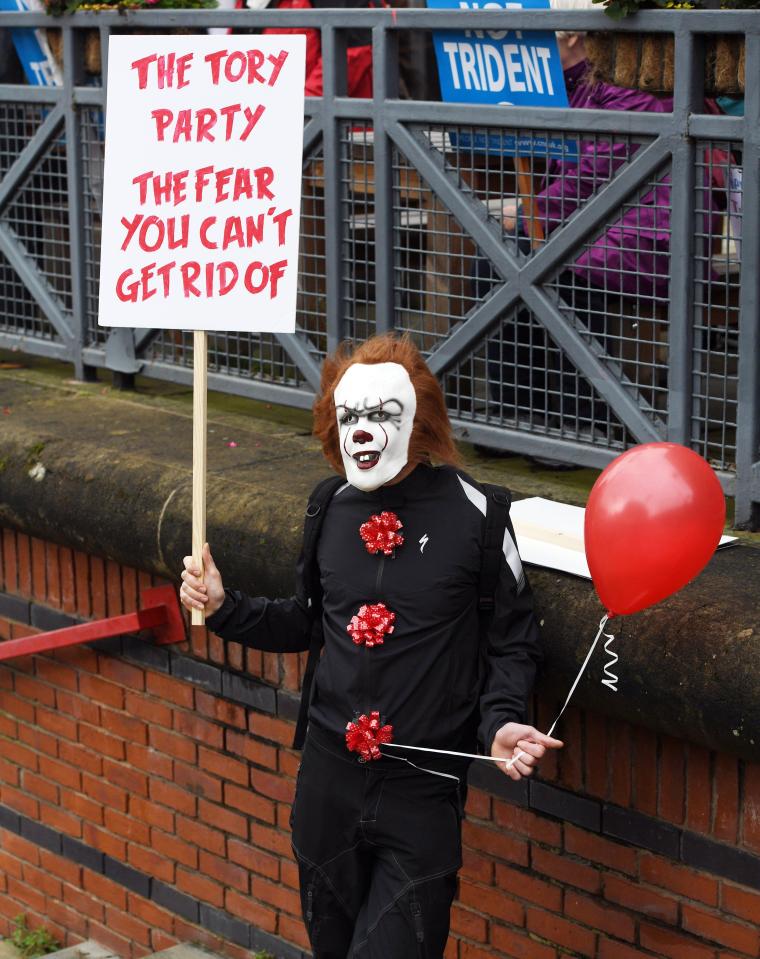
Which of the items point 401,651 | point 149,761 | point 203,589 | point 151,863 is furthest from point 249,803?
point 401,651

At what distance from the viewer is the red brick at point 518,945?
12.6ft

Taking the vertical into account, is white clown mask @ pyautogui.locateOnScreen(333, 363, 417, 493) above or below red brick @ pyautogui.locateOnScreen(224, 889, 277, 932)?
above

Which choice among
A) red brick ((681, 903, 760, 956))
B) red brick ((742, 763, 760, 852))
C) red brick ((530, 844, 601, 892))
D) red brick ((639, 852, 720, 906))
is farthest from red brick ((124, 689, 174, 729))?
red brick ((742, 763, 760, 852))

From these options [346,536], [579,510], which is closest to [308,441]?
[579,510]

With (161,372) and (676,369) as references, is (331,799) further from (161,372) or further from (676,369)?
(161,372)

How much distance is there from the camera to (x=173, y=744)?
4902mm

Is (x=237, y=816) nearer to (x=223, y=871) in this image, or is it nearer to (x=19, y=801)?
(x=223, y=871)

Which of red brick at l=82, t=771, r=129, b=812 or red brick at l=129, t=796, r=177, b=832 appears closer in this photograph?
red brick at l=129, t=796, r=177, b=832

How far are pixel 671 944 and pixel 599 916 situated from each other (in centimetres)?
20

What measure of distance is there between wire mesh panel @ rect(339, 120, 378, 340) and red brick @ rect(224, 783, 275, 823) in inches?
51.9

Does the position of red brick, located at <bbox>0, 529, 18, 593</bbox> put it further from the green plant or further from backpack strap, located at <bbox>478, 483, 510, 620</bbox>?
backpack strap, located at <bbox>478, 483, 510, 620</bbox>

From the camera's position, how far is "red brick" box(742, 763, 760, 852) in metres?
3.33

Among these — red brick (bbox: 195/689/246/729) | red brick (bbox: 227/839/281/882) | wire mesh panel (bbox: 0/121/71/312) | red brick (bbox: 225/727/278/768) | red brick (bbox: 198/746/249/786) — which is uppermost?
wire mesh panel (bbox: 0/121/71/312)

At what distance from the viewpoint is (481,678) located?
342 centimetres
